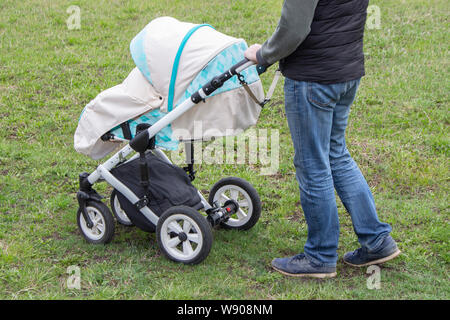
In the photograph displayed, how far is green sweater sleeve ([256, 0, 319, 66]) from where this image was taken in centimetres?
286

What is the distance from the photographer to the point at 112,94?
362 centimetres

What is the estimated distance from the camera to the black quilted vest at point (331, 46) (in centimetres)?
303

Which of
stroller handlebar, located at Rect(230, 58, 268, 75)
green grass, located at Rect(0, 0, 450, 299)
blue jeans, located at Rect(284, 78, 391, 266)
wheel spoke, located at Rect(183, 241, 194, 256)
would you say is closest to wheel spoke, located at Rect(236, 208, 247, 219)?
green grass, located at Rect(0, 0, 450, 299)

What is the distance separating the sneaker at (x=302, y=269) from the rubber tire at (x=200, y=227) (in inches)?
18.5

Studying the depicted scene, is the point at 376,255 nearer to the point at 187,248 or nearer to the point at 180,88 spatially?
the point at 187,248

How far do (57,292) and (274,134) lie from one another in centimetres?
285

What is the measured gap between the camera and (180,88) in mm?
3479

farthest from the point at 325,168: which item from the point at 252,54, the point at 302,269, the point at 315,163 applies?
the point at 252,54

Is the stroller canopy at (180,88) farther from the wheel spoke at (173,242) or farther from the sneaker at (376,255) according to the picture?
the sneaker at (376,255)

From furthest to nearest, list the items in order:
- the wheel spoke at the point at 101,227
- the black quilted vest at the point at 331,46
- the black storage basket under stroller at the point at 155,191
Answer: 1. the wheel spoke at the point at 101,227
2. the black storage basket under stroller at the point at 155,191
3. the black quilted vest at the point at 331,46

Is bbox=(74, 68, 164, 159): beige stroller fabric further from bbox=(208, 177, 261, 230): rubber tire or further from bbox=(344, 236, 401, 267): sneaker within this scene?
bbox=(344, 236, 401, 267): sneaker

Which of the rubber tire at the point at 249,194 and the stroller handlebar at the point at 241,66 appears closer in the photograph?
the stroller handlebar at the point at 241,66

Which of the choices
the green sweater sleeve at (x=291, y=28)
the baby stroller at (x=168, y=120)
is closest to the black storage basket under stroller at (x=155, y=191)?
the baby stroller at (x=168, y=120)

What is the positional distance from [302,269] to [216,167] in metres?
1.83
